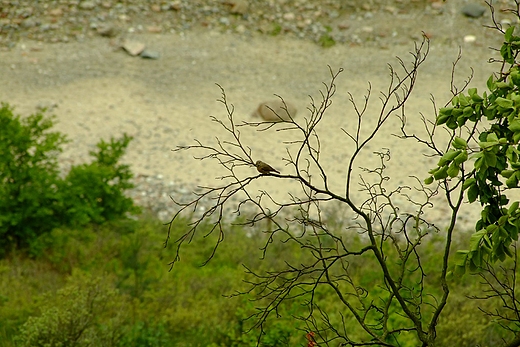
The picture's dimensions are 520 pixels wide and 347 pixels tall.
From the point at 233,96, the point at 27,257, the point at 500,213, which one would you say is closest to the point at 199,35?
the point at 233,96

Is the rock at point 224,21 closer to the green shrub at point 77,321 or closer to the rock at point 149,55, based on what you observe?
the rock at point 149,55

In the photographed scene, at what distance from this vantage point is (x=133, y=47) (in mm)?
11336

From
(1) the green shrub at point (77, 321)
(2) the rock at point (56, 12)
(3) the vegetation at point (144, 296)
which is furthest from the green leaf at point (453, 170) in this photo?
(2) the rock at point (56, 12)

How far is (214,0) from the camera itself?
1281cm

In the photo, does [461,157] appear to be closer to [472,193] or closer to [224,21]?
[472,193]

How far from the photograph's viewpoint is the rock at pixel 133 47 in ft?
37.0

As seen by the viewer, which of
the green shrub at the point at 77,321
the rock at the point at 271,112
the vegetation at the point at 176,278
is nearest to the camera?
the green shrub at the point at 77,321

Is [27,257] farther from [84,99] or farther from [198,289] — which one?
[84,99]

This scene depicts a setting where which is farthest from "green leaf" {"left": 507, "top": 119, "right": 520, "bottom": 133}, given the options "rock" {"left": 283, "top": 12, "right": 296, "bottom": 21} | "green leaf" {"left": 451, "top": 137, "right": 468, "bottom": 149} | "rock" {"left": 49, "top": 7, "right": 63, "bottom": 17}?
"rock" {"left": 49, "top": 7, "right": 63, "bottom": 17}

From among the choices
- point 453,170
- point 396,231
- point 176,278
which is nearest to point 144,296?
point 176,278

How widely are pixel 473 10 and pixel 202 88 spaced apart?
5517 mm

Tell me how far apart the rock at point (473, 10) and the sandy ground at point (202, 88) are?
11.6 inches

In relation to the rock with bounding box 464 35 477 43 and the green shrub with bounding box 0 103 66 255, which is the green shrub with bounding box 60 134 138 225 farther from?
the rock with bounding box 464 35 477 43

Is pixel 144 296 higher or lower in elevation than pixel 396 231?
lower
